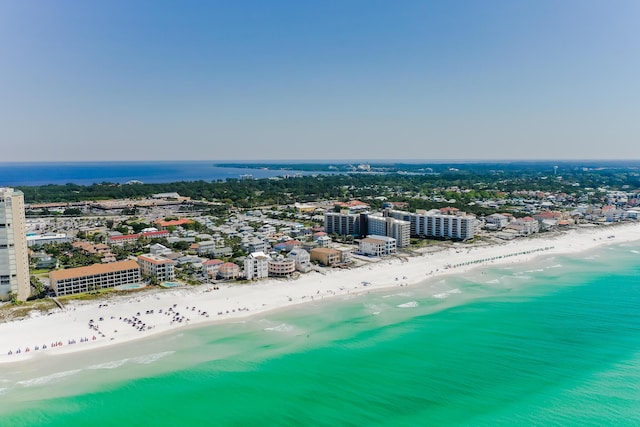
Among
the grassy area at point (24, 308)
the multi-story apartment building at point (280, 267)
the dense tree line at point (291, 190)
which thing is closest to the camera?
the grassy area at point (24, 308)

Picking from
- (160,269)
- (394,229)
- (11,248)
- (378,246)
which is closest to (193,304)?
(160,269)

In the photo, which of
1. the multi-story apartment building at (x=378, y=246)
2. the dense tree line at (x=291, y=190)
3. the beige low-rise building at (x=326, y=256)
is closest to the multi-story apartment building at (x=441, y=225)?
the multi-story apartment building at (x=378, y=246)

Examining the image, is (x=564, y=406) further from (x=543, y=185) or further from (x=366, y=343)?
(x=543, y=185)

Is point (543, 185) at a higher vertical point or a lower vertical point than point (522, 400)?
higher

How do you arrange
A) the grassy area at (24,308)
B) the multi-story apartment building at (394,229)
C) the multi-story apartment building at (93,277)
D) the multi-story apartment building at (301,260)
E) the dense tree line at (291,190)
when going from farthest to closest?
1. the dense tree line at (291,190)
2. the multi-story apartment building at (394,229)
3. the multi-story apartment building at (301,260)
4. the multi-story apartment building at (93,277)
5. the grassy area at (24,308)

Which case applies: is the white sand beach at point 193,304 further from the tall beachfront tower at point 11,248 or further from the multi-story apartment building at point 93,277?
the tall beachfront tower at point 11,248

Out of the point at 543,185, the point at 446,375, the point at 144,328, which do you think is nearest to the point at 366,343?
the point at 446,375

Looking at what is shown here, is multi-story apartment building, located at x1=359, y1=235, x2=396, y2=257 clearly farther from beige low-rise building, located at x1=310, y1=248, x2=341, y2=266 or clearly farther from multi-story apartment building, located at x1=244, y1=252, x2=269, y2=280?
multi-story apartment building, located at x1=244, y1=252, x2=269, y2=280
